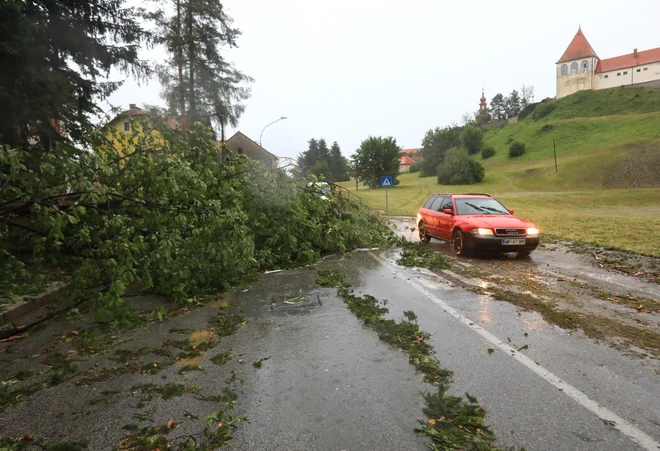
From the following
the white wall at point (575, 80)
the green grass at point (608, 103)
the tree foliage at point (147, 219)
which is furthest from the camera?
the white wall at point (575, 80)

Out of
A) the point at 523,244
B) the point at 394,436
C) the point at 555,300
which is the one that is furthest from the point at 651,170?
the point at 394,436

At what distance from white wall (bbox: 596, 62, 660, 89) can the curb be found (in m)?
121

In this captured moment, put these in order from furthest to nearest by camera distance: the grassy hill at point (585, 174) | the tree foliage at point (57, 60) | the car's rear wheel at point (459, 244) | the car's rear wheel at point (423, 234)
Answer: the grassy hill at point (585, 174) → the car's rear wheel at point (423, 234) → the car's rear wheel at point (459, 244) → the tree foliage at point (57, 60)

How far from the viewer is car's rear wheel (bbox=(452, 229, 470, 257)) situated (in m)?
9.86

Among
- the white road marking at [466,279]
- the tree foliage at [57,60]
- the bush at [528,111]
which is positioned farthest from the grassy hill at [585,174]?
the tree foliage at [57,60]

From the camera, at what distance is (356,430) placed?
283cm

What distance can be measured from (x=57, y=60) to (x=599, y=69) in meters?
120

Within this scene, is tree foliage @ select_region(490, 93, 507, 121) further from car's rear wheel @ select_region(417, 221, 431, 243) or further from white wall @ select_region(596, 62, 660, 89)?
car's rear wheel @ select_region(417, 221, 431, 243)

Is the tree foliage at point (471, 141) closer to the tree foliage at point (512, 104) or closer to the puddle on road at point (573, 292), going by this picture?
the tree foliage at point (512, 104)

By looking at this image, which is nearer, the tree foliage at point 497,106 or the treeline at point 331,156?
the treeline at point 331,156

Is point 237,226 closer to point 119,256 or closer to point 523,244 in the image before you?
point 119,256

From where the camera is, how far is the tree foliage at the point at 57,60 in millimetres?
7969

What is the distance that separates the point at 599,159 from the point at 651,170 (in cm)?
921

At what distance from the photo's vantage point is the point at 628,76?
9569 centimetres
